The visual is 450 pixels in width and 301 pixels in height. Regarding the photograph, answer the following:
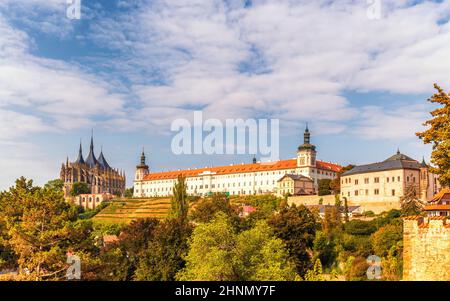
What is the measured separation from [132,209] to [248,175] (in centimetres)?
2637

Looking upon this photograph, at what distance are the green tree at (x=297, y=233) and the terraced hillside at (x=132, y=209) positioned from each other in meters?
51.0

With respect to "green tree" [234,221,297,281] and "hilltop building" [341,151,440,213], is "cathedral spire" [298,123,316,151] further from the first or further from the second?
"green tree" [234,221,297,281]

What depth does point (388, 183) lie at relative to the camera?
67.2 m

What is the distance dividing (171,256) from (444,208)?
24869 mm

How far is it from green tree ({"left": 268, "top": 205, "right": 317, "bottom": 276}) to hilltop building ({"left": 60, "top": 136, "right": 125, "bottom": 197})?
100 m

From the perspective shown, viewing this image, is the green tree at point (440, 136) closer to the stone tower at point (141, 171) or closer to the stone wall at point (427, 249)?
the stone wall at point (427, 249)

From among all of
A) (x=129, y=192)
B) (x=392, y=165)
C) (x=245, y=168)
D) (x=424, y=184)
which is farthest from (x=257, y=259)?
(x=129, y=192)

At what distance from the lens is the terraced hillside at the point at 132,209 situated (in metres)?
92.6

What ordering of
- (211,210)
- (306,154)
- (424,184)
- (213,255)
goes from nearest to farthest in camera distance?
(213,255) < (211,210) < (424,184) < (306,154)

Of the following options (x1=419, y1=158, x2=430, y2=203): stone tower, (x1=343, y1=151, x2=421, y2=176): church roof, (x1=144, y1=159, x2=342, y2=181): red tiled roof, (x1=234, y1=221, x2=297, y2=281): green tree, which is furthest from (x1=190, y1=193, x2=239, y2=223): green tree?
(x1=144, y1=159, x2=342, y2=181): red tiled roof

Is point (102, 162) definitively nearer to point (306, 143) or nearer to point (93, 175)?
point (93, 175)

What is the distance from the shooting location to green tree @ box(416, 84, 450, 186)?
58.8ft

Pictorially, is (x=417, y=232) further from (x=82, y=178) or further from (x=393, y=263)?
(x=82, y=178)
